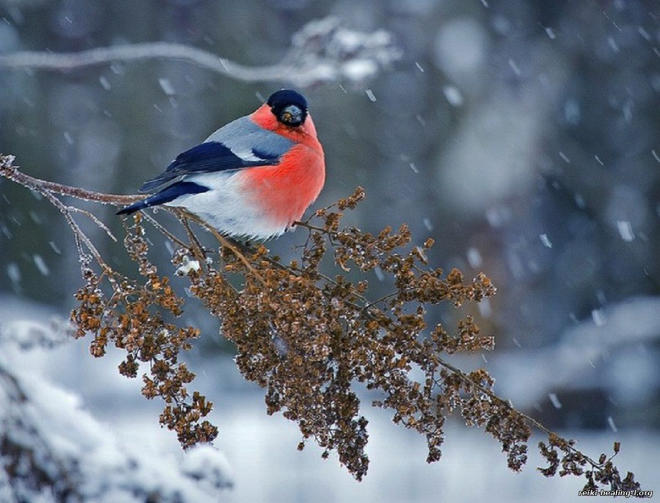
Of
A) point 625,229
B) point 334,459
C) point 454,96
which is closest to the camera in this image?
point 334,459

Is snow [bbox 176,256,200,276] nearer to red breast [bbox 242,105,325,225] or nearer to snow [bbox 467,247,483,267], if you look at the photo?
red breast [bbox 242,105,325,225]

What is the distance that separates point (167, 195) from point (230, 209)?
0.28 meters

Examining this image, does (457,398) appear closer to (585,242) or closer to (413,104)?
(585,242)

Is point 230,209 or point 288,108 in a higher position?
point 288,108

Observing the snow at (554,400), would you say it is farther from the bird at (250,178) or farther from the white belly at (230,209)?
the white belly at (230,209)

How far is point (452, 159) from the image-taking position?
1144cm

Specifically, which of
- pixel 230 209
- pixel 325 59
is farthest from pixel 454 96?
pixel 230 209

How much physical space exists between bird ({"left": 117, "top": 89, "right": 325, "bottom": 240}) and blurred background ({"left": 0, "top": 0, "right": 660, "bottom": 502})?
252 inches

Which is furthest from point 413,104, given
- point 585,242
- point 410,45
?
point 585,242

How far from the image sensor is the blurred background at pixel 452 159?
9.67 metres

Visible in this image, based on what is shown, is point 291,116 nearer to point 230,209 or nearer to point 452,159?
point 230,209

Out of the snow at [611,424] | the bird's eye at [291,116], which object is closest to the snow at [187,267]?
the bird's eye at [291,116]

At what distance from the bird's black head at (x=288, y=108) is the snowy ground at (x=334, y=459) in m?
4.26

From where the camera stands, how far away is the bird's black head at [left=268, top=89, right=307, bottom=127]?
277 centimetres
